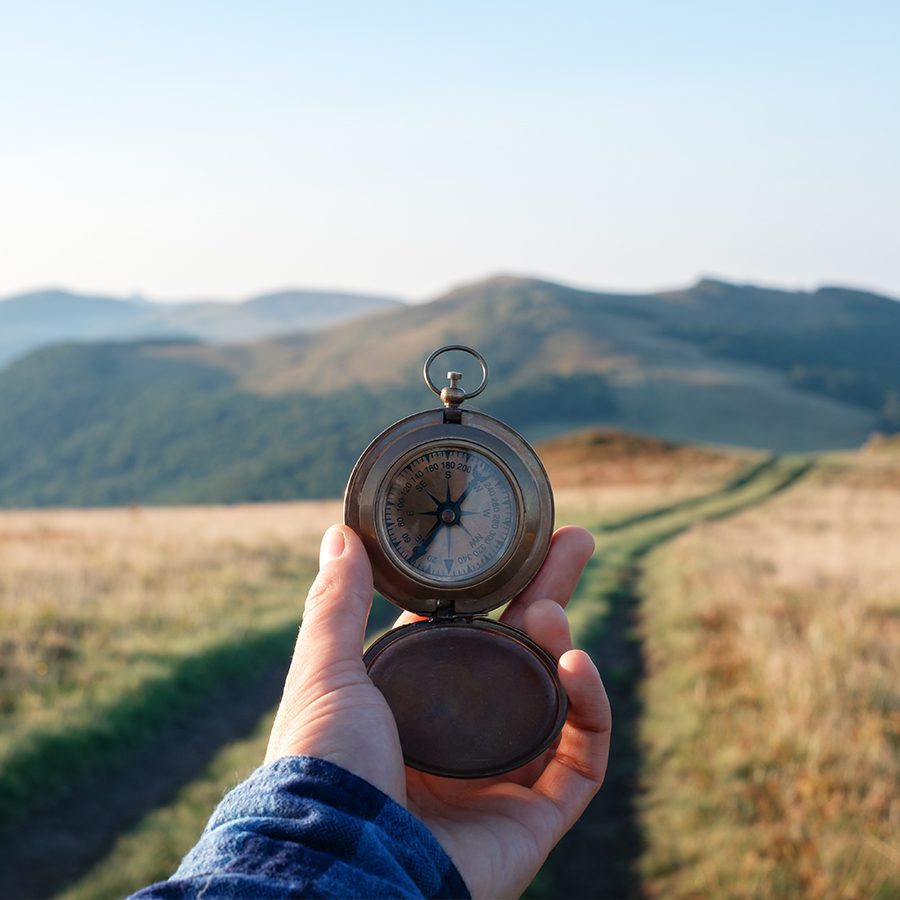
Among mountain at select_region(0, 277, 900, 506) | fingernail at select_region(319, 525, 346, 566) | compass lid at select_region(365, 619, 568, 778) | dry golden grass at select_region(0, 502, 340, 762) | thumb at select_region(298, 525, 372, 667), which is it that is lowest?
mountain at select_region(0, 277, 900, 506)

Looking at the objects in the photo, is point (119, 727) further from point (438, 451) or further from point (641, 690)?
point (438, 451)

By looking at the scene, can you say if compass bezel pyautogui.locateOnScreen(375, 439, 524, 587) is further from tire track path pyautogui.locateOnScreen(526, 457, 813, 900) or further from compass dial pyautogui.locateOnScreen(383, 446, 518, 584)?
tire track path pyautogui.locateOnScreen(526, 457, 813, 900)

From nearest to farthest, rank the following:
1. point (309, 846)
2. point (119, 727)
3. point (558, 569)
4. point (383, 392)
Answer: point (309, 846) < point (558, 569) < point (119, 727) < point (383, 392)

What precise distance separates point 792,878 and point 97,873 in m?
4.15

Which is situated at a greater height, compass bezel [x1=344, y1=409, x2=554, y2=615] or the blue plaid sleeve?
compass bezel [x1=344, y1=409, x2=554, y2=615]

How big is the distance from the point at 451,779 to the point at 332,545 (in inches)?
31.7

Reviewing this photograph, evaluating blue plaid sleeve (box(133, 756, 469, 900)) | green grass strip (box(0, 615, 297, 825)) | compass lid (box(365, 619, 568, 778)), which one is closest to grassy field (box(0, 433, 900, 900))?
green grass strip (box(0, 615, 297, 825))

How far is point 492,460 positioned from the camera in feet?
10.0

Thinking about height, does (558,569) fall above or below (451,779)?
above

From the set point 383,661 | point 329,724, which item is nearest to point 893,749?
point 383,661

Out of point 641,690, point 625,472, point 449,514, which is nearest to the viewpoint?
point 449,514

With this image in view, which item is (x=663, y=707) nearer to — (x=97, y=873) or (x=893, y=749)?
(x=893, y=749)

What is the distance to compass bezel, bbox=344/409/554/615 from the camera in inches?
119

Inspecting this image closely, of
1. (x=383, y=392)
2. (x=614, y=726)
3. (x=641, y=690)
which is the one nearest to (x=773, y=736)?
(x=614, y=726)
